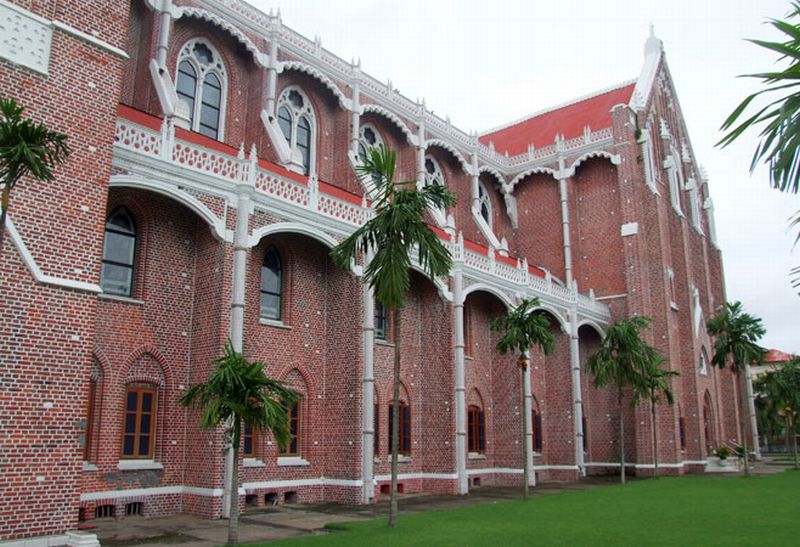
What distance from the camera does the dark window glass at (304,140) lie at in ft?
88.4

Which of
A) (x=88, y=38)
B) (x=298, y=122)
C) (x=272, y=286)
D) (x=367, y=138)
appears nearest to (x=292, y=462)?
(x=272, y=286)

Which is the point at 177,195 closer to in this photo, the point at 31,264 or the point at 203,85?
the point at 31,264

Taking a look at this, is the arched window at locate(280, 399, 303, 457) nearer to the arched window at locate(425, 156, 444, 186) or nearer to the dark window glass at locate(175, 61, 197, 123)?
the dark window glass at locate(175, 61, 197, 123)

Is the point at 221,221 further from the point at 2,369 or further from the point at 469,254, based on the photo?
the point at 469,254

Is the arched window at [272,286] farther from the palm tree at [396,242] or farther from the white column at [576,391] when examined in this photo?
the white column at [576,391]

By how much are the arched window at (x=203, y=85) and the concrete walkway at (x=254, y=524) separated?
490 inches

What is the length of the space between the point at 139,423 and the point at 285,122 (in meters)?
13.6

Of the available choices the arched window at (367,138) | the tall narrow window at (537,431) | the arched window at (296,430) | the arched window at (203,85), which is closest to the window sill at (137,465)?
the arched window at (296,430)

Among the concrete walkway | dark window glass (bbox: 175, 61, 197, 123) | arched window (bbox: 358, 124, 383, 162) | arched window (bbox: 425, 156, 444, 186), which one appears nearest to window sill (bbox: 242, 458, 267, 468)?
the concrete walkway

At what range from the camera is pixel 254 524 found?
1531cm

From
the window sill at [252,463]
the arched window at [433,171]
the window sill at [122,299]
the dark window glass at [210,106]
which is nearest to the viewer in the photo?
the window sill at [122,299]

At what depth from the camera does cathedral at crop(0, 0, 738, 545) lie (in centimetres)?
1208

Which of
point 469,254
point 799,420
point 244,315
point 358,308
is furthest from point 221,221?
point 799,420

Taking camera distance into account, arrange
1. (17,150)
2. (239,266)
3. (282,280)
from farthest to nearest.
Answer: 1. (282,280)
2. (239,266)
3. (17,150)
